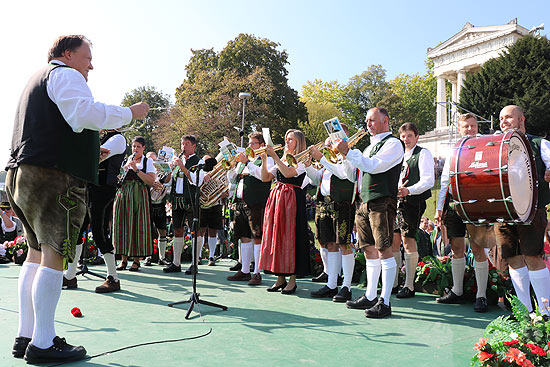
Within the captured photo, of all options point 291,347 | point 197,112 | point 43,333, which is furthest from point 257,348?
point 197,112

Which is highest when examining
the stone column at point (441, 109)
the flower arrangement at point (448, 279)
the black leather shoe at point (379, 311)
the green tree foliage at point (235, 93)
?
the stone column at point (441, 109)

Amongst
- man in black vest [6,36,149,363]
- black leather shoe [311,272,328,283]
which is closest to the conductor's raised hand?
man in black vest [6,36,149,363]

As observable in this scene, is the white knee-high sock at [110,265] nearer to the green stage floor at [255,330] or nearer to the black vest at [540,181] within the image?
the green stage floor at [255,330]

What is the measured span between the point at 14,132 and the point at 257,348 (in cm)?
236

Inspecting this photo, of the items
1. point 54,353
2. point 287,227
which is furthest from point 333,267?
point 54,353

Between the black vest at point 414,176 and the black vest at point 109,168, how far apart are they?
145 inches

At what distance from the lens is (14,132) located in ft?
11.1

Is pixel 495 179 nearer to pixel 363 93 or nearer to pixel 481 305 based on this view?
pixel 481 305

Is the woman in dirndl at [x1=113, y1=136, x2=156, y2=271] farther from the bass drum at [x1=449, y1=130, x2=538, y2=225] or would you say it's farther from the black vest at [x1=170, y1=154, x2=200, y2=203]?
the bass drum at [x1=449, y1=130, x2=538, y2=225]

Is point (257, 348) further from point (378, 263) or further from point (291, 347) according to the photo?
point (378, 263)

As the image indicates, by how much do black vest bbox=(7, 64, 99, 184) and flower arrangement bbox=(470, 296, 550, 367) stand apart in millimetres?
2867

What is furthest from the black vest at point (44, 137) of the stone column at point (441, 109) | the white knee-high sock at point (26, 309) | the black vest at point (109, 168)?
the stone column at point (441, 109)

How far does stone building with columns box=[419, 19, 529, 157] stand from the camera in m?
49.9

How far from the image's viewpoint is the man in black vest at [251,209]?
6.96 m
